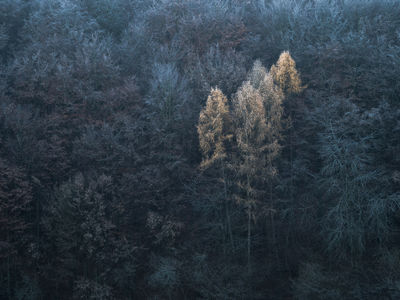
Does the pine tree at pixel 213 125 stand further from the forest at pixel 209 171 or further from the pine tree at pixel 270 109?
the pine tree at pixel 270 109

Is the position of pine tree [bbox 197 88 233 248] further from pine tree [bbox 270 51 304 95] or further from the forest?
pine tree [bbox 270 51 304 95]

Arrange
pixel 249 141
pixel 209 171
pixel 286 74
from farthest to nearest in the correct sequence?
1. pixel 209 171
2. pixel 286 74
3. pixel 249 141

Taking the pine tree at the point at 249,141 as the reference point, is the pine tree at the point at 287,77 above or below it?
above

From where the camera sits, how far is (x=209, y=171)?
1723cm

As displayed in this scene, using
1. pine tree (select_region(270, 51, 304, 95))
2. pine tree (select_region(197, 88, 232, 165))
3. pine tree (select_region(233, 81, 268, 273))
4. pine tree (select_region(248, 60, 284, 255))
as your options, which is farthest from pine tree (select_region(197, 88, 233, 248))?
pine tree (select_region(270, 51, 304, 95))

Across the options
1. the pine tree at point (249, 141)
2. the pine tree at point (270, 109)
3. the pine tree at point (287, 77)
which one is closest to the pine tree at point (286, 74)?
the pine tree at point (287, 77)

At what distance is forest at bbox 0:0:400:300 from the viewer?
1430 cm

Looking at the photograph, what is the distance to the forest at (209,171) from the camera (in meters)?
14.3

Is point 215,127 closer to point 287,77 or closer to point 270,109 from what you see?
point 270,109

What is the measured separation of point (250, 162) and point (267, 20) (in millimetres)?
13482

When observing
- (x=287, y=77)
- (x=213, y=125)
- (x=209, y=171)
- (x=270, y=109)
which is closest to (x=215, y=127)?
(x=213, y=125)

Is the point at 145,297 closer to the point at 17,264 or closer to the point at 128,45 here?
the point at 17,264

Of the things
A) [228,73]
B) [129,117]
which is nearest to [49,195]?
[129,117]

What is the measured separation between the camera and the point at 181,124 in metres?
18.5
